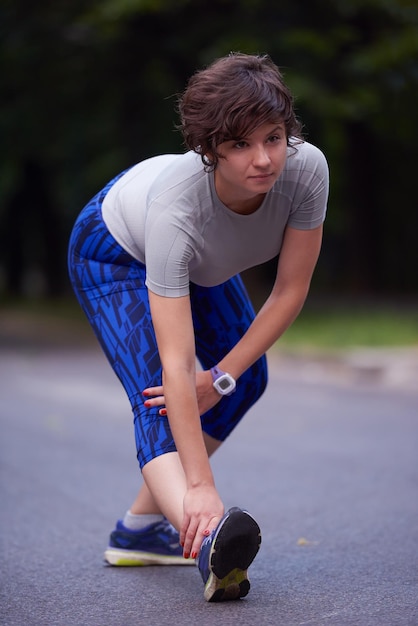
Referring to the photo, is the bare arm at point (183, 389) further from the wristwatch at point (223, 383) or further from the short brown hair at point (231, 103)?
the short brown hair at point (231, 103)

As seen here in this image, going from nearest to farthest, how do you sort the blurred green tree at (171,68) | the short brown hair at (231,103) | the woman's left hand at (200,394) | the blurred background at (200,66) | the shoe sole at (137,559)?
the short brown hair at (231,103) → the woman's left hand at (200,394) → the shoe sole at (137,559) → the blurred background at (200,66) → the blurred green tree at (171,68)

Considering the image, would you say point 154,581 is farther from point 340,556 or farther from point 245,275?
point 245,275

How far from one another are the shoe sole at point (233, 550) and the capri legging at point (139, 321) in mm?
430

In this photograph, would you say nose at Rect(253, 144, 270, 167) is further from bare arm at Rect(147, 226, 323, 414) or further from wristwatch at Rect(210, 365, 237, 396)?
wristwatch at Rect(210, 365, 237, 396)

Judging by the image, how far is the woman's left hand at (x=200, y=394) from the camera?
3.29m

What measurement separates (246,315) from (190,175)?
0.75m

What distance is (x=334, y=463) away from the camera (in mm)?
6137

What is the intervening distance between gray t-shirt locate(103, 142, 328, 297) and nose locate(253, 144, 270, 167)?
0.21m

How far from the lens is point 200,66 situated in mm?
17781

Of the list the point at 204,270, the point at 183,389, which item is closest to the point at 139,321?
the point at 204,270

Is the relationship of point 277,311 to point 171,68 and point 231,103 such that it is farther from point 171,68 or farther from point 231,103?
point 171,68

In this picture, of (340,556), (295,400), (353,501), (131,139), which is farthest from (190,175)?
(131,139)

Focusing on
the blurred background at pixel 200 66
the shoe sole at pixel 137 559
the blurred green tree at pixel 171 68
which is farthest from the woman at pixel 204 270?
the blurred green tree at pixel 171 68

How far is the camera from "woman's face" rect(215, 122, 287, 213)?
2912 millimetres
